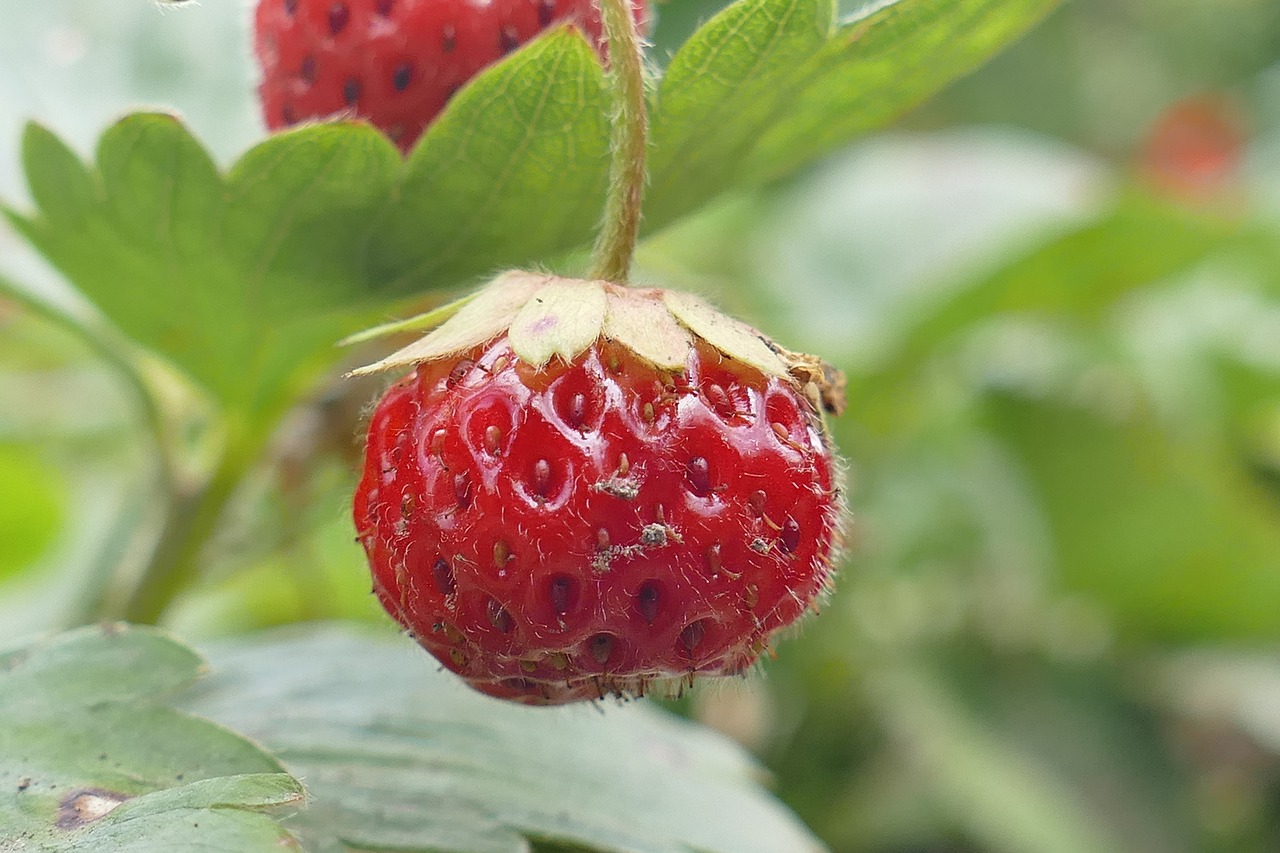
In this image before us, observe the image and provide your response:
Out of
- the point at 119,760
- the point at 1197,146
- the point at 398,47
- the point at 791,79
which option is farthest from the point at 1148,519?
the point at 1197,146

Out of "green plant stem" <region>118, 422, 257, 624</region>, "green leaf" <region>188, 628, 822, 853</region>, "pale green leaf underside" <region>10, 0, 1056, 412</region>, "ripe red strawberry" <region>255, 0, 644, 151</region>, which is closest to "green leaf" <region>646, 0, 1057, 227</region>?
"pale green leaf underside" <region>10, 0, 1056, 412</region>

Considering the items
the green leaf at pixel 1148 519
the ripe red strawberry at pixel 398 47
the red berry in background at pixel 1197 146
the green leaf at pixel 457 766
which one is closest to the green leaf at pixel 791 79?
the ripe red strawberry at pixel 398 47

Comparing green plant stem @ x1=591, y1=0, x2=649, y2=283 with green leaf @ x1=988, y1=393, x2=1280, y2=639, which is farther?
green leaf @ x1=988, y1=393, x2=1280, y2=639

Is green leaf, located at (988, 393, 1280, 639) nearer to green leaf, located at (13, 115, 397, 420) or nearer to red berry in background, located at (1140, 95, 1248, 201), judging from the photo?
green leaf, located at (13, 115, 397, 420)

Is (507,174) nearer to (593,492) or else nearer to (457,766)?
(593,492)

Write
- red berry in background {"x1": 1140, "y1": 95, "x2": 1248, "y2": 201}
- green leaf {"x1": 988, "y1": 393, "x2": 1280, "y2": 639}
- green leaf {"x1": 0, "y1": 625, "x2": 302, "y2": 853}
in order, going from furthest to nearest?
1. red berry in background {"x1": 1140, "y1": 95, "x2": 1248, "y2": 201}
2. green leaf {"x1": 988, "y1": 393, "x2": 1280, "y2": 639}
3. green leaf {"x1": 0, "y1": 625, "x2": 302, "y2": 853}

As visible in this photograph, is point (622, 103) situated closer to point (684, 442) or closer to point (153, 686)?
point (684, 442)

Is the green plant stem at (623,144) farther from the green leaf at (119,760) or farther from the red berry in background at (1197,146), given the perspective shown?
the red berry in background at (1197,146)
